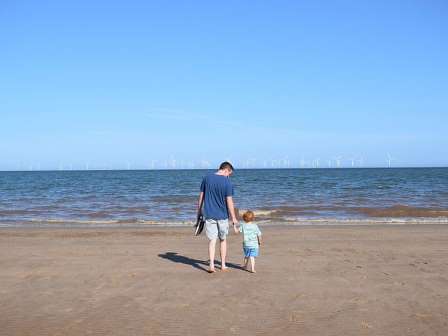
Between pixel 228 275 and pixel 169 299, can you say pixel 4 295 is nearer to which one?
pixel 169 299

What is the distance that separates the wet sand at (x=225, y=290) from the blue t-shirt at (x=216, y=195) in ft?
3.20

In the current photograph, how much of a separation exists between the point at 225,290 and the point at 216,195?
5.46 ft

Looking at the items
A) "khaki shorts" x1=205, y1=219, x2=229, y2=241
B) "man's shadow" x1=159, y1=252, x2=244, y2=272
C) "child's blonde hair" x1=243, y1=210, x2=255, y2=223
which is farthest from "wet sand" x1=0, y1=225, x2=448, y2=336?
"child's blonde hair" x1=243, y1=210, x2=255, y2=223

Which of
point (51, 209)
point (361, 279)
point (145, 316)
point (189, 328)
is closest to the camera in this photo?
point (189, 328)

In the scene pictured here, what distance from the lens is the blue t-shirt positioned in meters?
7.14

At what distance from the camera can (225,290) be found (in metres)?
6.05

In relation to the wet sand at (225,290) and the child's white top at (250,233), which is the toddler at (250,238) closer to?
the child's white top at (250,233)

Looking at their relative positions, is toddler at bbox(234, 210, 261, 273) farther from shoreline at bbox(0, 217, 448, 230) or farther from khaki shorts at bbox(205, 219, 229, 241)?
shoreline at bbox(0, 217, 448, 230)

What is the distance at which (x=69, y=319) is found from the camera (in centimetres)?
493

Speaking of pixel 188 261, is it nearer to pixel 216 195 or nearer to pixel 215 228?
pixel 215 228

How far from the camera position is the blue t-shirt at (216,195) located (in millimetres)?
7141

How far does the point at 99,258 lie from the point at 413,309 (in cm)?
567

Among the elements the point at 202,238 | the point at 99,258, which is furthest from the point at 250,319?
the point at 202,238

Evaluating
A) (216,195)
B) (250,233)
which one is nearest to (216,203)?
(216,195)
